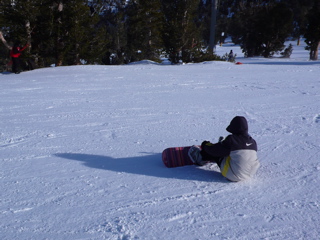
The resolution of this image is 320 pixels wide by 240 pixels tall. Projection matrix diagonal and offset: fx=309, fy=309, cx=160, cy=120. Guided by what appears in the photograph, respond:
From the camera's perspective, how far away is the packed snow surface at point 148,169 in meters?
2.37

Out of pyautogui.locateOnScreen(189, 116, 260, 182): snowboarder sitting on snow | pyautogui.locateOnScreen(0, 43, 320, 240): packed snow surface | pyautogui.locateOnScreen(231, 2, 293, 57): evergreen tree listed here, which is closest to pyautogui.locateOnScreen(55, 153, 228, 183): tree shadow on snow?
pyautogui.locateOnScreen(0, 43, 320, 240): packed snow surface

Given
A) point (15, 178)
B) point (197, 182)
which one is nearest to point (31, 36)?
point (15, 178)

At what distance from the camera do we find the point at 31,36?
13.0 meters

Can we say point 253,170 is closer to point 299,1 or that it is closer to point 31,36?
point 31,36

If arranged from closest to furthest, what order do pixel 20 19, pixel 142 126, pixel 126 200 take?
1. pixel 126 200
2. pixel 142 126
3. pixel 20 19

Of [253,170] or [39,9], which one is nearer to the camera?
[253,170]

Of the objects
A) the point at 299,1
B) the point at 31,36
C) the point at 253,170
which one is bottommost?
the point at 253,170

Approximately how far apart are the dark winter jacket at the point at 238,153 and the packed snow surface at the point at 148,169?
124mm

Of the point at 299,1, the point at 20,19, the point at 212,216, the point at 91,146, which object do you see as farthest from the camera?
the point at 299,1

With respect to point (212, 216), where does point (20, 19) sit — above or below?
above

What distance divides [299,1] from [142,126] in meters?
48.5

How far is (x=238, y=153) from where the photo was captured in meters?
2.88

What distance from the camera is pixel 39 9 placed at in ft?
40.2

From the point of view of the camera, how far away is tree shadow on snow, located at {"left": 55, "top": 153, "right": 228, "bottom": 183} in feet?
10.4
